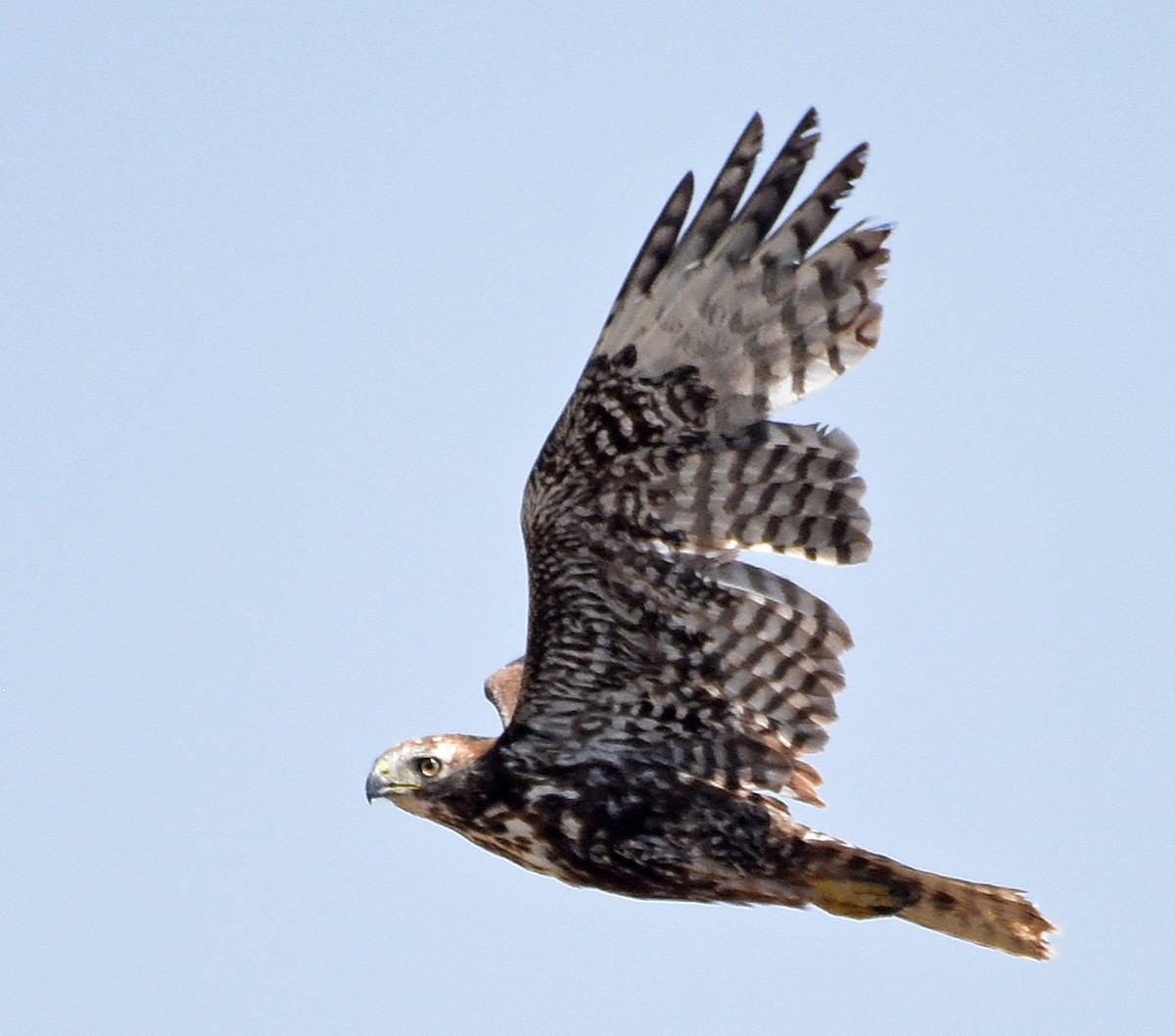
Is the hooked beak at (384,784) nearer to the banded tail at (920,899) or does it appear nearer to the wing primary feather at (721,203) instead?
the banded tail at (920,899)

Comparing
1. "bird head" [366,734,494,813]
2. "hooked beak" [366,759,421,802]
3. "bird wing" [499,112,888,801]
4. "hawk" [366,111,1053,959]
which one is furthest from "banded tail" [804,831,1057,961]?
"hooked beak" [366,759,421,802]

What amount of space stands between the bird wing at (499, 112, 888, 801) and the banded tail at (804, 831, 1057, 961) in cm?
57

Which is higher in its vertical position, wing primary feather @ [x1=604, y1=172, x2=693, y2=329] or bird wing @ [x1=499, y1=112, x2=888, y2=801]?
wing primary feather @ [x1=604, y1=172, x2=693, y2=329]

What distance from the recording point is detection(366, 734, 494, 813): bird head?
445 inches

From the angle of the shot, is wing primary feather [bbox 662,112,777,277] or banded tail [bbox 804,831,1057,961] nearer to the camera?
wing primary feather [bbox 662,112,777,277]

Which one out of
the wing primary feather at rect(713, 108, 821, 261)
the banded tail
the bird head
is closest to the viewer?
the wing primary feather at rect(713, 108, 821, 261)

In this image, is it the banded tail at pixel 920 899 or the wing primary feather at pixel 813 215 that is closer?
the wing primary feather at pixel 813 215

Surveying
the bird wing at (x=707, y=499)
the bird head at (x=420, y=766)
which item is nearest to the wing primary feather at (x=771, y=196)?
the bird wing at (x=707, y=499)

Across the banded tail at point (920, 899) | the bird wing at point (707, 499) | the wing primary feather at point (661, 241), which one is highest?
the wing primary feather at point (661, 241)

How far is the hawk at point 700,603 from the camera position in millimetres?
10414

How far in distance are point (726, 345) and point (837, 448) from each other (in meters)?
0.66

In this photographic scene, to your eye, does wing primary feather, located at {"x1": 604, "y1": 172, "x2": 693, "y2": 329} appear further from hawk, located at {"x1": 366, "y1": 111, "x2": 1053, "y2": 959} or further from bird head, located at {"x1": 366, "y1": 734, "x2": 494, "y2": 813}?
bird head, located at {"x1": 366, "y1": 734, "x2": 494, "y2": 813}

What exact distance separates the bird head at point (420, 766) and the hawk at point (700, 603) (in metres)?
0.01

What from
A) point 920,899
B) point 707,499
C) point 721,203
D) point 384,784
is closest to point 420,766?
point 384,784
